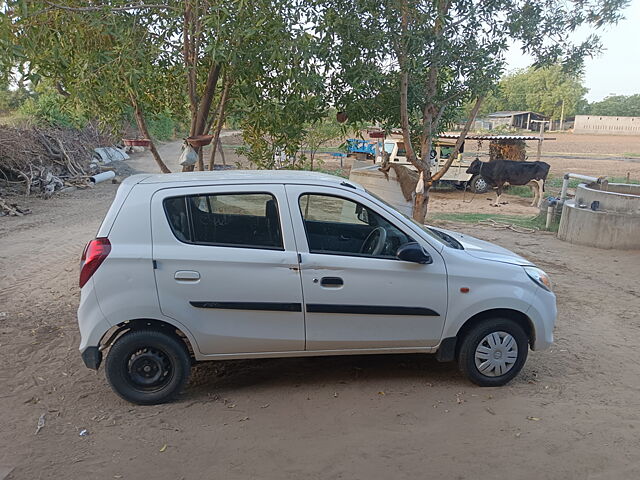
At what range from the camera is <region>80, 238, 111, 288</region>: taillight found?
151 inches

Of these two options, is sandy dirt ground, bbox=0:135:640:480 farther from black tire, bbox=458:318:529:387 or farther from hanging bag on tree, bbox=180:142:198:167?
hanging bag on tree, bbox=180:142:198:167

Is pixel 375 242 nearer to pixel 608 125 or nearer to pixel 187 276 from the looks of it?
pixel 187 276

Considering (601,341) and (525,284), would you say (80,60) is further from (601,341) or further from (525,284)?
(601,341)

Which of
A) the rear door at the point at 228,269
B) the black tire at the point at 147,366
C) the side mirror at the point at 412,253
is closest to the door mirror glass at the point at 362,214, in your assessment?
the side mirror at the point at 412,253

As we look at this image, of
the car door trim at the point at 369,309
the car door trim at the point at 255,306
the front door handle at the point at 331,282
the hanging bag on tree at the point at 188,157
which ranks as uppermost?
the hanging bag on tree at the point at 188,157

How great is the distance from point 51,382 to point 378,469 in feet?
9.63

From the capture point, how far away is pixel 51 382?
4535mm

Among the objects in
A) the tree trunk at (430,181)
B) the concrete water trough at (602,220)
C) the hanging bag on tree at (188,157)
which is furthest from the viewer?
the concrete water trough at (602,220)

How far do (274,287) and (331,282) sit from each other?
43 cm

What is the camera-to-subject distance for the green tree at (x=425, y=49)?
6.44m

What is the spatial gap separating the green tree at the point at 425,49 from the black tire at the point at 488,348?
139 inches

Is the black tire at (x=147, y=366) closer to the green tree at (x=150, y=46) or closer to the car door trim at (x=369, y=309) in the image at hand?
the car door trim at (x=369, y=309)

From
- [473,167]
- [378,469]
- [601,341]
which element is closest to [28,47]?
[378,469]

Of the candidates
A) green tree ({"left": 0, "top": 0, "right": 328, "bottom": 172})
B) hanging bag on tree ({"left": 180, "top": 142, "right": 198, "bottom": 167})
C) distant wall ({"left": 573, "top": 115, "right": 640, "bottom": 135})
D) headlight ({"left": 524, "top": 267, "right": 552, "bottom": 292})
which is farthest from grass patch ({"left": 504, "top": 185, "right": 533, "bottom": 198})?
distant wall ({"left": 573, "top": 115, "right": 640, "bottom": 135})
